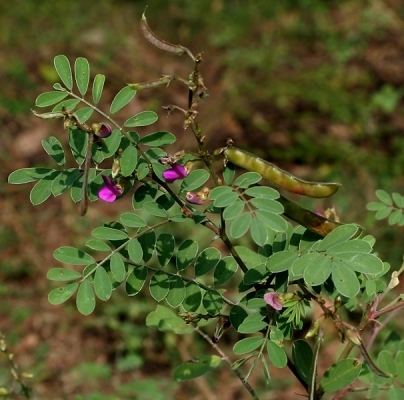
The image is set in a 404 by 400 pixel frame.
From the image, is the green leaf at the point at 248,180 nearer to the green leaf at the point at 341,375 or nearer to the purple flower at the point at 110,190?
the purple flower at the point at 110,190

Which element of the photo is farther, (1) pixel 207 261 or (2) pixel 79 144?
(1) pixel 207 261

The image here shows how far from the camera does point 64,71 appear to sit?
1.71 metres

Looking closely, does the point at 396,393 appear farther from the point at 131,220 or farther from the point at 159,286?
the point at 131,220

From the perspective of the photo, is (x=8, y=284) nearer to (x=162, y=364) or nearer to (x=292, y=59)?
(x=162, y=364)

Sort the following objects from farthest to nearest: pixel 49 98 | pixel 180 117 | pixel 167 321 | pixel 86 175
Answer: pixel 180 117, pixel 167 321, pixel 49 98, pixel 86 175

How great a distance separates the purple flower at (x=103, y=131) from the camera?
5.16ft

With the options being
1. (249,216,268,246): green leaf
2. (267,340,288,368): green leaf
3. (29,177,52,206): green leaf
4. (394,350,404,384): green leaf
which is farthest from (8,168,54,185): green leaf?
(394,350,404,384): green leaf

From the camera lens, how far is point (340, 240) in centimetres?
154

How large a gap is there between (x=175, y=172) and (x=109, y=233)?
0.20m

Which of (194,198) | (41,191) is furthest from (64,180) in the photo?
(194,198)

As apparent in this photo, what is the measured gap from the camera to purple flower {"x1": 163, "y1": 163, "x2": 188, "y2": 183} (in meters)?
1.58

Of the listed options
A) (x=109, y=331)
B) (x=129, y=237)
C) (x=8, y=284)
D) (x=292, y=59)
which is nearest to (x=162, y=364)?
(x=109, y=331)

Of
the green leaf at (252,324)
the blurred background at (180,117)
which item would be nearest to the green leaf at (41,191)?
the green leaf at (252,324)

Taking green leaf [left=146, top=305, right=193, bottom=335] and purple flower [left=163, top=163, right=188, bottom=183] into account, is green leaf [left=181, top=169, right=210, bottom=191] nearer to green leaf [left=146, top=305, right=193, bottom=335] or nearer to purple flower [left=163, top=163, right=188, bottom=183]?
purple flower [left=163, top=163, right=188, bottom=183]
